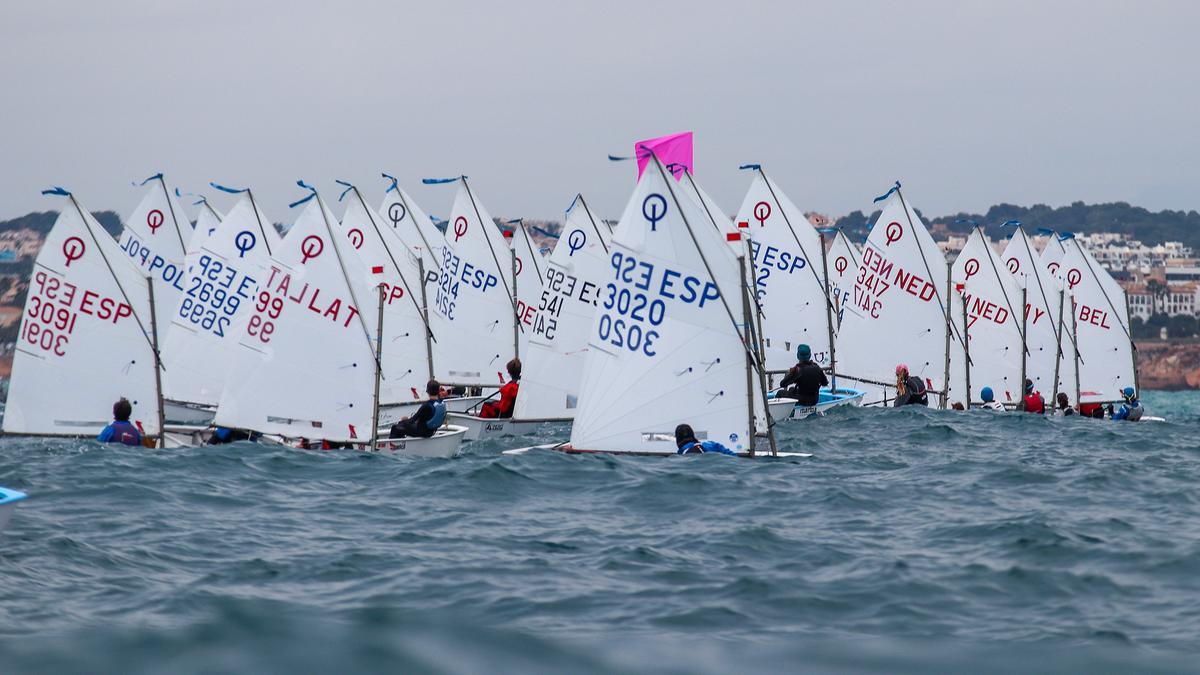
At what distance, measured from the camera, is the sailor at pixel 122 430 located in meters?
21.6

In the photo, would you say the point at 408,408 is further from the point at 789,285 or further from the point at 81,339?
the point at 789,285

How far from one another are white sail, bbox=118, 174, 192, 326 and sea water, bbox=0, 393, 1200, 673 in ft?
68.2

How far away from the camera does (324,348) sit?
22.6m

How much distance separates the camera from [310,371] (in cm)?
2264

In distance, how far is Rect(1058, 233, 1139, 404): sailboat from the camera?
1708 inches

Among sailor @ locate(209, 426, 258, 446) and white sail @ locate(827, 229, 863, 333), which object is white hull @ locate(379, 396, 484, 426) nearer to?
sailor @ locate(209, 426, 258, 446)

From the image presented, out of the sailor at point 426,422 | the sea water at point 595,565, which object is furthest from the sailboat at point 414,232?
the sea water at point 595,565

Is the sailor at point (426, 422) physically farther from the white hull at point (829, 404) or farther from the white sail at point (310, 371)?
the white hull at point (829, 404)

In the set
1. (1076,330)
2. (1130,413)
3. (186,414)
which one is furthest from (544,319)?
(1076,330)

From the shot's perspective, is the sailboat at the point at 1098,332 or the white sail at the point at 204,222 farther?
the sailboat at the point at 1098,332

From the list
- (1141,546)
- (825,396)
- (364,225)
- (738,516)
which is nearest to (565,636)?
(738,516)

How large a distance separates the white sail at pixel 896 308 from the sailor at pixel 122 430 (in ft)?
66.9

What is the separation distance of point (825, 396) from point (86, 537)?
69.5ft

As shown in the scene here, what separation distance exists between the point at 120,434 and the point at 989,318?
27.1 metres
